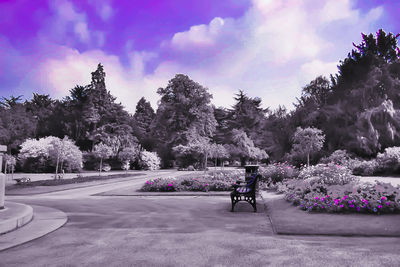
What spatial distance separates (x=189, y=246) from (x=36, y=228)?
313 centimetres

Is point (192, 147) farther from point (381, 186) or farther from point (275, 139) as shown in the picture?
point (381, 186)

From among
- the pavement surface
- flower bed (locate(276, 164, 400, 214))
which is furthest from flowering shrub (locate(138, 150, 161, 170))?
the pavement surface

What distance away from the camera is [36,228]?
5098mm

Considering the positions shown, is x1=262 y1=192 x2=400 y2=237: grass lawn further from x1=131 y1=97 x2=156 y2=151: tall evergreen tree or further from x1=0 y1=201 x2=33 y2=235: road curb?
x1=131 y1=97 x2=156 y2=151: tall evergreen tree

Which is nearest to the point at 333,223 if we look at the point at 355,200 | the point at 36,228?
the point at 355,200

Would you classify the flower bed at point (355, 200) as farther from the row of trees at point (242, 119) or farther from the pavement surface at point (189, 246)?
the row of trees at point (242, 119)

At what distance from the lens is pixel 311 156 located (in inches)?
1045

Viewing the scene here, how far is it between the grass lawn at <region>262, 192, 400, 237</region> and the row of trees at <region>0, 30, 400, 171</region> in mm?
18115

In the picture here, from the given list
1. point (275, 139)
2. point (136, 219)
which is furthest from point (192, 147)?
point (136, 219)

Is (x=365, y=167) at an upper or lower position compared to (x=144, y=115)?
lower

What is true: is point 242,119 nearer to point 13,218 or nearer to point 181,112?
point 181,112

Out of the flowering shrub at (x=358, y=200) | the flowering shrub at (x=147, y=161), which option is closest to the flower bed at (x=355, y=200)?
the flowering shrub at (x=358, y=200)

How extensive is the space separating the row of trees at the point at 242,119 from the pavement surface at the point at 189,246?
65.8ft

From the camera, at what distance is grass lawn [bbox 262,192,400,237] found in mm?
4770
